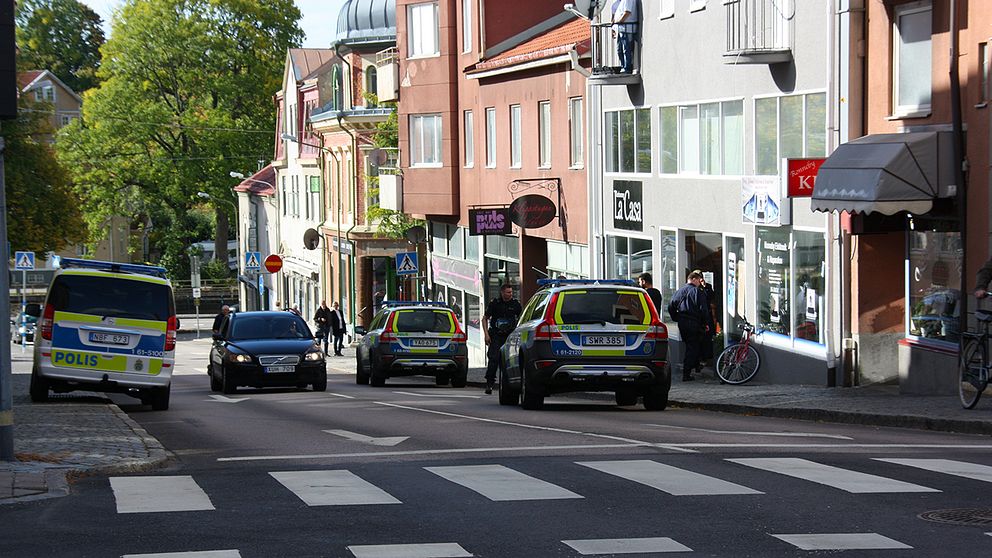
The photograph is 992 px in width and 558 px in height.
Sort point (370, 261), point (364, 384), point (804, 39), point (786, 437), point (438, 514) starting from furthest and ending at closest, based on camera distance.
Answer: point (370, 261) < point (364, 384) < point (804, 39) < point (786, 437) < point (438, 514)

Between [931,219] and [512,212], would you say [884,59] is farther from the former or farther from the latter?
[512,212]

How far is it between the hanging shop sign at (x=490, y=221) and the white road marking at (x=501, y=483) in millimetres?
25134

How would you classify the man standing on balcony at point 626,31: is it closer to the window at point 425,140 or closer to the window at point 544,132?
the window at point 544,132

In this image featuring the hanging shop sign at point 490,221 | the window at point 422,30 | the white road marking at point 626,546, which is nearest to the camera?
the white road marking at point 626,546

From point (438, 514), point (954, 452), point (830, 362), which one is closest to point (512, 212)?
point (830, 362)

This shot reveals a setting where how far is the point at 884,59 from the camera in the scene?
22.2m

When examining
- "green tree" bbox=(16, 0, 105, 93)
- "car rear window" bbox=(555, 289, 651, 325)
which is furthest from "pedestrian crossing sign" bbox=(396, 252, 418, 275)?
"green tree" bbox=(16, 0, 105, 93)

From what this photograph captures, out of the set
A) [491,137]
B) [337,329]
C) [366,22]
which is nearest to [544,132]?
[491,137]

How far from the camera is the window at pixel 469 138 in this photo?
4369cm

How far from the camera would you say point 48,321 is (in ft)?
74.3

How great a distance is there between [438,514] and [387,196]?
3981 centimetres

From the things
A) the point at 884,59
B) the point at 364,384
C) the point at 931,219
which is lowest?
the point at 364,384

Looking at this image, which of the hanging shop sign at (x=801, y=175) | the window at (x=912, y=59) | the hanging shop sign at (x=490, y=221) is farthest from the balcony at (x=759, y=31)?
the hanging shop sign at (x=490, y=221)

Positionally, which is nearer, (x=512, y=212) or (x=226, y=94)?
(x=512, y=212)
